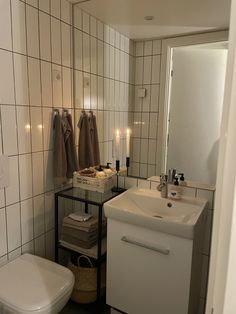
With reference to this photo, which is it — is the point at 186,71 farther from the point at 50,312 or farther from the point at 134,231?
the point at 50,312

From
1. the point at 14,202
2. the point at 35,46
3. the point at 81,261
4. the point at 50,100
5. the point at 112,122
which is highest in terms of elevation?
the point at 35,46

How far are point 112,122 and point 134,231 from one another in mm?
887

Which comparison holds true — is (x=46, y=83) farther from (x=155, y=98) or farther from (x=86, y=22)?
(x=155, y=98)

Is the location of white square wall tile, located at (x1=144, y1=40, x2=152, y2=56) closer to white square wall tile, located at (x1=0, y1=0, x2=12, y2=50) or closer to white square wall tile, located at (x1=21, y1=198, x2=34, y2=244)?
white square wall tile, located at (x1=0, y1=0, x2=12, y2=50)

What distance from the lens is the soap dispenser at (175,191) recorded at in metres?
1.60

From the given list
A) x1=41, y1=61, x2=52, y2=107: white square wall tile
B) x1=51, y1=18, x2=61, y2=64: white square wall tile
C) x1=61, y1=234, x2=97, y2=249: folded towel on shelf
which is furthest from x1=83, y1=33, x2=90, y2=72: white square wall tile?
x1=61, y1=234, x2=97, y2=249: folded towel on shelf

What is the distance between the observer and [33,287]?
1317 millimetres

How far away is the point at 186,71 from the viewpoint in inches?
62.5

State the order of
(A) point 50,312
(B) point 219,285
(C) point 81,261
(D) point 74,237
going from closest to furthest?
(B) point 219,285 → (A) point 50,312 → (D) point 74,237 → (C) point 81,261

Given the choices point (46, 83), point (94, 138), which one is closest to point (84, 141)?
point (94, 138)

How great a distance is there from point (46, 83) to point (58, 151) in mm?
472

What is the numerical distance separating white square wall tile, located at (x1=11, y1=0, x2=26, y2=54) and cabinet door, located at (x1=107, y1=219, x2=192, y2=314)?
118cm

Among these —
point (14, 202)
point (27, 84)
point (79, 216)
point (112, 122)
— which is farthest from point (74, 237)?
point (27, 84)

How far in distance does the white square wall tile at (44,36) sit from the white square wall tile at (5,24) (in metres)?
0.23
